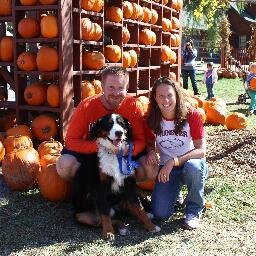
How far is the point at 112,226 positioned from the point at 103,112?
106 centimetres

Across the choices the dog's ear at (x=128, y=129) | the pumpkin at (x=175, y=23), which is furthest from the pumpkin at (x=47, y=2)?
the pumpkin at (x=175, y=23)

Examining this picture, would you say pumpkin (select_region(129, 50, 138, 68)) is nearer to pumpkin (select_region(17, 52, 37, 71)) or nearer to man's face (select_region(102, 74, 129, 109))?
pumpkin (select_region(17, 52, 37, 71))

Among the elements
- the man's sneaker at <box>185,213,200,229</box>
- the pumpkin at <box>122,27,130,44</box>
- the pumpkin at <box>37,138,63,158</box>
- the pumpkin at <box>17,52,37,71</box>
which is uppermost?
the pumpkin at <box>122,27,130,44</box>

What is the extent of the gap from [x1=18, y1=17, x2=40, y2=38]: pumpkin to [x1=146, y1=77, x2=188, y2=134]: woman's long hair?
2.81 metres

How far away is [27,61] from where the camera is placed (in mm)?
6430

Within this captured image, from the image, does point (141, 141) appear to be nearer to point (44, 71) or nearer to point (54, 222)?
point (54, 222)

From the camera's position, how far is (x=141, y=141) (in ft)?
13.9

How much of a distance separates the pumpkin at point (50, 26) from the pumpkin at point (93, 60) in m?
0.83

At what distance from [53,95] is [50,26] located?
3.14ft

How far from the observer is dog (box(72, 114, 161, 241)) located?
3.87m

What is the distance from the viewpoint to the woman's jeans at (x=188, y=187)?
412 cm

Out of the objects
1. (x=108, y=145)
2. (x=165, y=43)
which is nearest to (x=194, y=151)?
(x=108, y=145)

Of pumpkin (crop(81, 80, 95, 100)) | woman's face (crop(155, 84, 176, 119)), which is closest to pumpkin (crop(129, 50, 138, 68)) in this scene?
pumpkin (crop(81, 80, 95, 100))

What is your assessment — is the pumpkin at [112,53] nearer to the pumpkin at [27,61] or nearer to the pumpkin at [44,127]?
the pumpkin at [27,61]
